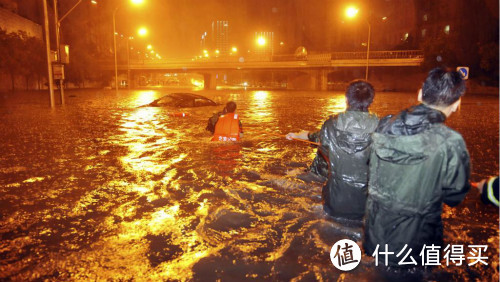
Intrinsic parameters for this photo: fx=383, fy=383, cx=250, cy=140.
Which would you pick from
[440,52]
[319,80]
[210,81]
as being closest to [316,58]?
[319,80]

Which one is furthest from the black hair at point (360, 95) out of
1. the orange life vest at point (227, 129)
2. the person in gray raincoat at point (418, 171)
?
the orange life vest at point (227, 129)

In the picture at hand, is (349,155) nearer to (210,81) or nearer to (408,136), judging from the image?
(408,136)

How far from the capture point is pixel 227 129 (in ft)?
31.6

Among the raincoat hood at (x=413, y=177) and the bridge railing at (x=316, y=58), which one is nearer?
the raincoat hood at (x=413, y=177)

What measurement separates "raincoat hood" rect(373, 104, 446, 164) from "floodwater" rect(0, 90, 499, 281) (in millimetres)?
1151

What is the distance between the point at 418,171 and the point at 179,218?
2.89 metres

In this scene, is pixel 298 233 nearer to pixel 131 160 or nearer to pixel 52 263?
pixel 52 263

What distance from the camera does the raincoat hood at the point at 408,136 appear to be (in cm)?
285

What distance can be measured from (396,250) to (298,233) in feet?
4.11

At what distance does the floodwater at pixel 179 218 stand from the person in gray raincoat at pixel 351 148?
34 cm

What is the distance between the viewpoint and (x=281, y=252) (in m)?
3.84

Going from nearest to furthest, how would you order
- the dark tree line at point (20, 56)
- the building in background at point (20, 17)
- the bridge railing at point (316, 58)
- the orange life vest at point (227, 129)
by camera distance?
the orange life vest at point (227, 129) → the dark tree line at point (20, 56) → the building in background at point (20, 17) → the bridge railing at point (316, 58)

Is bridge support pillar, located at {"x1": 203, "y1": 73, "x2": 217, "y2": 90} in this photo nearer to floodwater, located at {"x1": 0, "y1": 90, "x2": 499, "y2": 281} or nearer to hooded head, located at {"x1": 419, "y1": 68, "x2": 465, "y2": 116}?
floodwater, located at {"x1": 0, "y1": 90, "x2": 499, "y2": 281}

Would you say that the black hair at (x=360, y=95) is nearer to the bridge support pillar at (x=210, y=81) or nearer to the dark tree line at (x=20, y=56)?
the dark tree line at (x=20, y=56)
